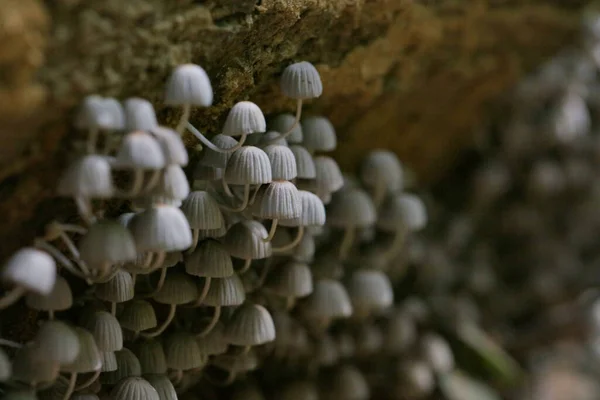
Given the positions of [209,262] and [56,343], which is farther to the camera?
[209,262]

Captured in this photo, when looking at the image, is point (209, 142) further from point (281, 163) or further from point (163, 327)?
point (163, 327)

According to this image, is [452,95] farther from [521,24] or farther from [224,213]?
[224,213]

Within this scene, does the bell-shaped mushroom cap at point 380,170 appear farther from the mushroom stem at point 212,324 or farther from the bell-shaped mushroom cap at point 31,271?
the bell-shaped mushroom cap at point 31,271

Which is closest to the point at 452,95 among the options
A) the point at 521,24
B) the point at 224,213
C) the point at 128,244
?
the point at 521,24

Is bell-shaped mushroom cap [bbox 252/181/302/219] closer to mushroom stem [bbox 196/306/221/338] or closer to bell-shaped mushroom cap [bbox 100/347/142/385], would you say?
mushroom stem [bbox 196/306/221/338]

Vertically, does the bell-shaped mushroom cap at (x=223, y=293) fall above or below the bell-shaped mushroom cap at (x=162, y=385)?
above

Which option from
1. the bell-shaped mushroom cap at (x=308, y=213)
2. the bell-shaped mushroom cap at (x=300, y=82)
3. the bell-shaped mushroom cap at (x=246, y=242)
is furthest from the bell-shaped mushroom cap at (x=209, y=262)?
the bell-shaped mushroom cap at (x=300, y=82)

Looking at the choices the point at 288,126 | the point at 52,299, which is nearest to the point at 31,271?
the point at 52,299
